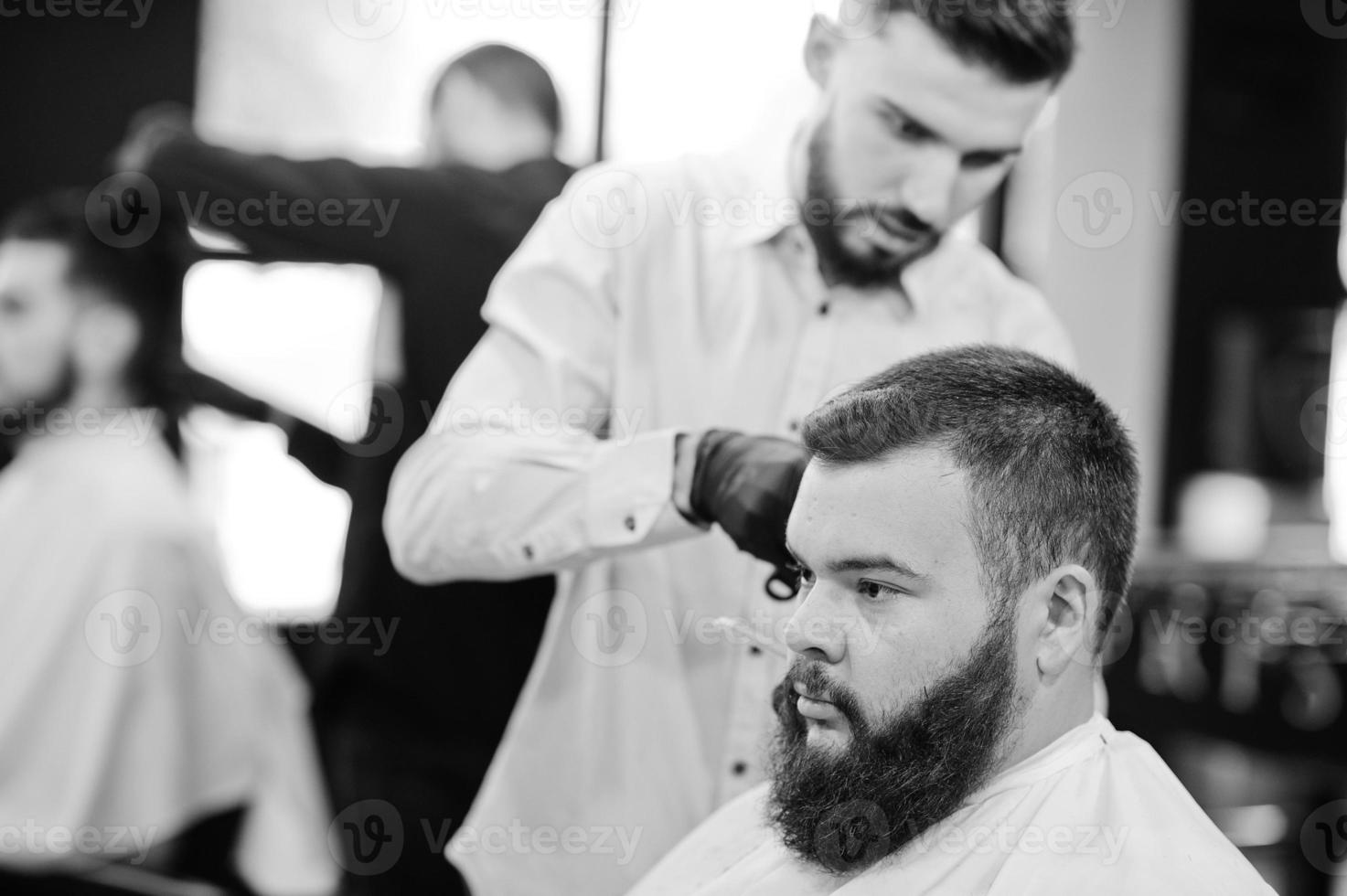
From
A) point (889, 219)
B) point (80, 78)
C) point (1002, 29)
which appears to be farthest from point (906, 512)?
point (80, 78)

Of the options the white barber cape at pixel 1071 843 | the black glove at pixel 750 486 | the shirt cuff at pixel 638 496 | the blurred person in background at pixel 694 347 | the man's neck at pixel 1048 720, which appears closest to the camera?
the white barber cape at pixel 1071 843

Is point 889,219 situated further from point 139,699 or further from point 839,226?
point 139,699

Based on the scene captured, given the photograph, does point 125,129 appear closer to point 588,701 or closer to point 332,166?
point 332,166

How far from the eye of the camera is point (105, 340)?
8.02 feet

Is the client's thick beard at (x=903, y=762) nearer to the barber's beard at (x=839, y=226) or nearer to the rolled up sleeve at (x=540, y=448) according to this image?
the rolled up sleeve at (x=540, y=448)

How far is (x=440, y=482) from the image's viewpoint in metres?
1.87

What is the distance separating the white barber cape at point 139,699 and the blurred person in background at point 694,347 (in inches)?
20.4

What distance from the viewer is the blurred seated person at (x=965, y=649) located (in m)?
1.44

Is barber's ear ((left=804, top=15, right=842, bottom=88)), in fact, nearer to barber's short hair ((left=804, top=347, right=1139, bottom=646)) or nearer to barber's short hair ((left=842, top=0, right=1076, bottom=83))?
barber's short hair ((left=842, top=0, right=1076, bottom=83))

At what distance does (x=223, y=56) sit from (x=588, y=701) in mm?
1249

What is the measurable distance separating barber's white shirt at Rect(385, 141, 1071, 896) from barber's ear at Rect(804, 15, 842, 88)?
0.48 feet

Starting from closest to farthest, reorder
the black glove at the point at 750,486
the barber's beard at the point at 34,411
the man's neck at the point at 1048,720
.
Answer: the man's neck at the point at 1048,720 → the black glove at the point at 750,486 → the barber's beard at the point at 34,411

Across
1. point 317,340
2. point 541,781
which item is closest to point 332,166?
point 317,340

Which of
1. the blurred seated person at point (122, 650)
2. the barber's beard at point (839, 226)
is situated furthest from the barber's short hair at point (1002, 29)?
the blurred seated person at point (122, 650)
